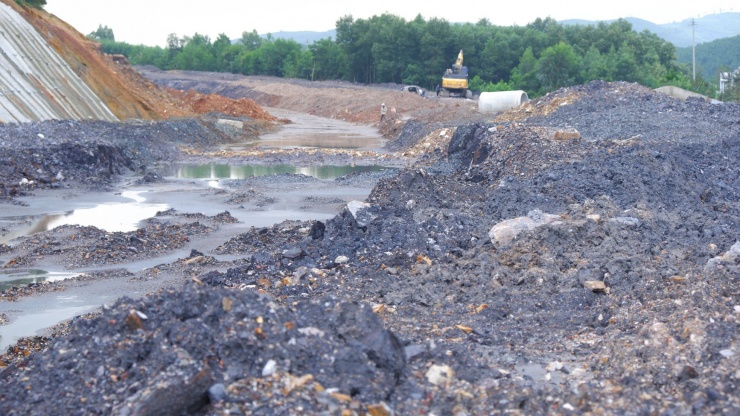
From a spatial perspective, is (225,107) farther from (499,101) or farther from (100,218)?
(100,218)

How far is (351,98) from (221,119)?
16.2 meters

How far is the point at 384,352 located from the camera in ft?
19.5

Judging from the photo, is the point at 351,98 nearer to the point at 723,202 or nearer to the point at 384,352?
the point at 723,202

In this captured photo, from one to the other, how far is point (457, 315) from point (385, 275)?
153 cm

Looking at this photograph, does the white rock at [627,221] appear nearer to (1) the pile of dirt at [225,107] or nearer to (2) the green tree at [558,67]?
(1) the pile of dirt at [225,107]

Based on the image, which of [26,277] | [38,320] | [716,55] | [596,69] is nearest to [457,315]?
[38,320]

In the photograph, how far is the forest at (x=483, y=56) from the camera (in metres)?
50.8

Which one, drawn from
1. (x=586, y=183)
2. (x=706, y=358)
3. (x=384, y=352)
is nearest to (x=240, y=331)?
(x=384, y=352)

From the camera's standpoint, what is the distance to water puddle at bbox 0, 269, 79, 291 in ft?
36.0

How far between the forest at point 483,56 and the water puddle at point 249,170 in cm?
2844

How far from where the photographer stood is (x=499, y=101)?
39438 mm

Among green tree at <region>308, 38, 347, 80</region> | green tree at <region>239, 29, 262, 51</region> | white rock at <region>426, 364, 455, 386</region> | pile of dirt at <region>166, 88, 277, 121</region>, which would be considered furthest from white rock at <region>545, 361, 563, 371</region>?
green tree at <region>239, 29, 262, 51</region>

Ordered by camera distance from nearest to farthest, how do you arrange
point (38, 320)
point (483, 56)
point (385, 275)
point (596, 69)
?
1. point (38, 320)
2. point (385, 275)
3. point (596, 69)
4. point (483, 56)

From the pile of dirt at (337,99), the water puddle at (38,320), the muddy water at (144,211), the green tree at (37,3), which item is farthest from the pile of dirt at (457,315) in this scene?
the green tree at (37,3)
